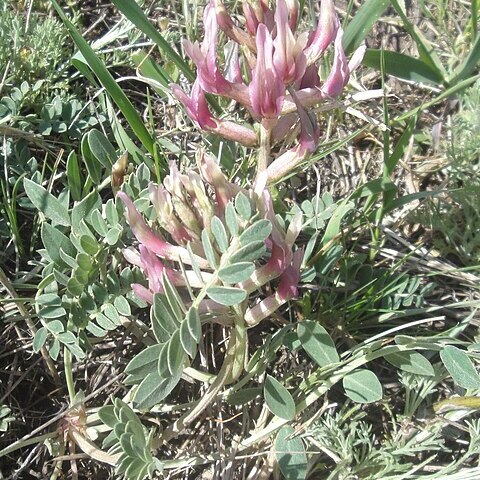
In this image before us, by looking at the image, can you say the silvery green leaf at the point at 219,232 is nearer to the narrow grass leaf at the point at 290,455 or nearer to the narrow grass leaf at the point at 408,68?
the narrow grass leaf at the point at 290,455

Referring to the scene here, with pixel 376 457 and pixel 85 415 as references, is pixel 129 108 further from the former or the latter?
pixel 376 457

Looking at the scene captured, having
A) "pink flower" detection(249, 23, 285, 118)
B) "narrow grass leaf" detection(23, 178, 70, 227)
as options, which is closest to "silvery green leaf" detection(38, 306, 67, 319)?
"narrow grass leaf" detection(23, 178, 70, 227)

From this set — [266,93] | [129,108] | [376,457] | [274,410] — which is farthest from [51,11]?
[376,457]

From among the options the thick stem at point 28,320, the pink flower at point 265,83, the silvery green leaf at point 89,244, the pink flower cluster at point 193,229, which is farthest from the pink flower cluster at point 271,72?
the thick stem at point 28,320

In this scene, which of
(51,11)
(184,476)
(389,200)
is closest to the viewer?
(184,476)

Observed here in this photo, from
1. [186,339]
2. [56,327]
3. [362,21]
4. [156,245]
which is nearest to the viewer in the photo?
[186,339]

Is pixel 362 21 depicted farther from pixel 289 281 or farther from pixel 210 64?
pixel 289 281

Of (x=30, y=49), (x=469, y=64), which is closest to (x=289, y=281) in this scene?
(x=469, y=64)
